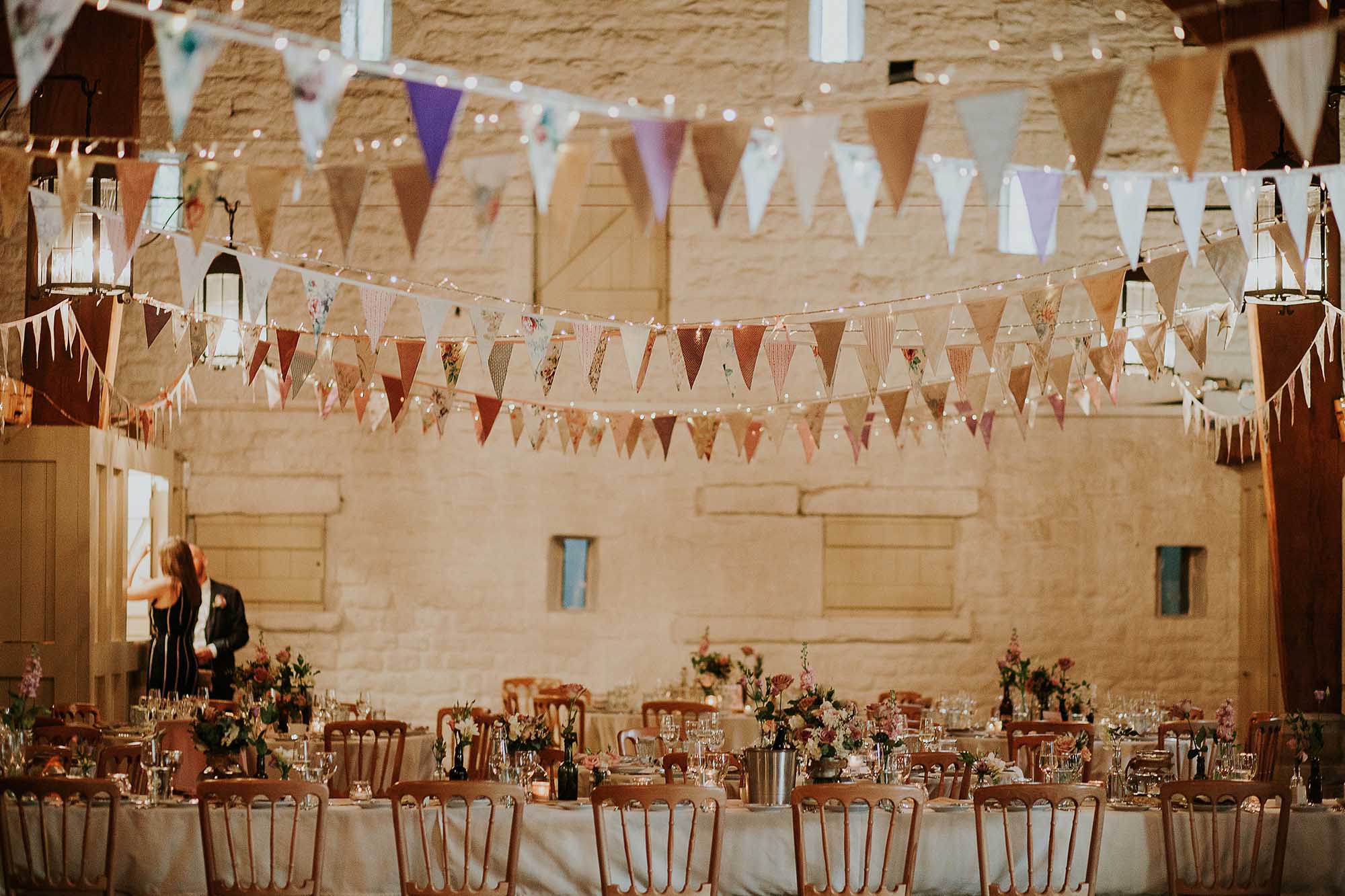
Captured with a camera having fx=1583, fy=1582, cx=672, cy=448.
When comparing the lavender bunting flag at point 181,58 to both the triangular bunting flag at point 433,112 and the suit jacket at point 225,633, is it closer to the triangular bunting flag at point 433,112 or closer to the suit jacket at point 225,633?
the triangular bunting flag at point 433,112

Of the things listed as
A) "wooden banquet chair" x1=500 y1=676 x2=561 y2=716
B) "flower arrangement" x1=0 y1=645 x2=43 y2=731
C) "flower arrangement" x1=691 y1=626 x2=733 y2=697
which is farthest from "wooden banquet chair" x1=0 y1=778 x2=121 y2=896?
"flower arrangement" x1=691 y1=626 x2=733 y2=697

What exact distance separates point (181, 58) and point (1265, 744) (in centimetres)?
587

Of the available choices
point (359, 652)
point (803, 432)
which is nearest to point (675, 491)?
point (803, 432)

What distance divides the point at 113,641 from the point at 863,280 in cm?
507

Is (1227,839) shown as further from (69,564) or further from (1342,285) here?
(69,564)

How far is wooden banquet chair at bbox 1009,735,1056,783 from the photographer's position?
596 centimetres

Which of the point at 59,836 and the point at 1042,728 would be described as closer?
the point at 59,836

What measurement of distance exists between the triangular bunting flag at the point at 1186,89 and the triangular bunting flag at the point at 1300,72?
164mm

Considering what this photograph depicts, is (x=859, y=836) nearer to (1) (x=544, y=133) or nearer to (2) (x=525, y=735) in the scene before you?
(2) (x=525, y=735)

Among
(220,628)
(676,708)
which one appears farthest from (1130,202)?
(220,628)

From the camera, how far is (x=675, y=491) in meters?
10.2

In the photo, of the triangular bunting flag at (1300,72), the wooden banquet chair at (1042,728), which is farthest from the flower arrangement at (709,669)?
the triangular bunting flag at (1300,72)

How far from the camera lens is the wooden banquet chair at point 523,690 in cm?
919

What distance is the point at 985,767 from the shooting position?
5.39 meters
